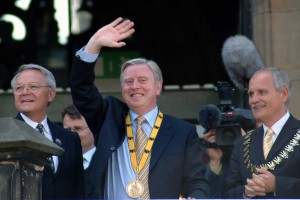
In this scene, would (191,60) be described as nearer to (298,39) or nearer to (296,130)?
(298,39)

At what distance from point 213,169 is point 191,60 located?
3.47 m

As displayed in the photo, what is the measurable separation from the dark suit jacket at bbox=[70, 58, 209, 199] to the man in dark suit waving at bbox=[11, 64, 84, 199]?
29 cm

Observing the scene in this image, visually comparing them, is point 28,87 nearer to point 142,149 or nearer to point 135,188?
point 142,149

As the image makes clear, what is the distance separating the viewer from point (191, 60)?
466 inches

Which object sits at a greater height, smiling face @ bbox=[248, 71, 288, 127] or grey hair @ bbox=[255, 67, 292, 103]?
grey hair @ bbox=[255, 67, 292, 103]

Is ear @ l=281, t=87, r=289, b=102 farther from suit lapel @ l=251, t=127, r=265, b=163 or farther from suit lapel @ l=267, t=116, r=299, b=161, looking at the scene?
suit lapel @ l=251, t=127, r=265, b=163

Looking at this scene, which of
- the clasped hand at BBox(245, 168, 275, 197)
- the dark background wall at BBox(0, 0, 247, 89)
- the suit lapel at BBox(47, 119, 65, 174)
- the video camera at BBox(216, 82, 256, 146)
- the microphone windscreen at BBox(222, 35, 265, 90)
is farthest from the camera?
the dark background wall at BBox(0, 0, 247, 89)

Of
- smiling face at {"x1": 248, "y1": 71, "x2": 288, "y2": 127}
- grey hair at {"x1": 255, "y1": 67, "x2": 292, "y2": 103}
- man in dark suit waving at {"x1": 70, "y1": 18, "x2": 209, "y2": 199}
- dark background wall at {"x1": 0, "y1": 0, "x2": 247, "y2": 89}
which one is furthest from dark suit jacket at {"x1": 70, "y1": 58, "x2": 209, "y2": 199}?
dark background wall at {"x1": 0, "y1": 0, "x2": 247, "y2": 89}

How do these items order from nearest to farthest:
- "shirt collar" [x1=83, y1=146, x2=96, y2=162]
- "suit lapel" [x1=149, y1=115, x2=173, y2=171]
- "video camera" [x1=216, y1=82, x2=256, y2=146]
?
"suit lapel" [x1=149, y1=115, x2=173, y2=171] → "video camera" [x1=216, y1=82, x2=256, y2=146] → "shirt collar" [x1=83, y1=146, x2=96, y2=162]

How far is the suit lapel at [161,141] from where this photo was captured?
732cm

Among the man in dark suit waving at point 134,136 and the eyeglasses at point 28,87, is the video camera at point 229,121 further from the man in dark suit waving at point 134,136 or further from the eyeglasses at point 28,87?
the eyeglasses at point 28,87

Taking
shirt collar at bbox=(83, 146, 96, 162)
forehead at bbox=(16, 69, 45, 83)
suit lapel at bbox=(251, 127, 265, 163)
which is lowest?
shirt collar at bbox=(83, 146, 96, 162)

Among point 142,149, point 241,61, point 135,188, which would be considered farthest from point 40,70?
point 241,61

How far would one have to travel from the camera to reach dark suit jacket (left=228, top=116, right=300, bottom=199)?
7098mm
